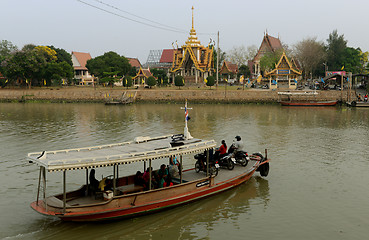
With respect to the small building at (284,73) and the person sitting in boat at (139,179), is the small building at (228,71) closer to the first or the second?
the small building at (284,73)

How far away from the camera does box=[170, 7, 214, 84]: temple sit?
68.2 metres

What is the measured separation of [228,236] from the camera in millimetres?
10617

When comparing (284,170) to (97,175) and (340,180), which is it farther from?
(97,175)

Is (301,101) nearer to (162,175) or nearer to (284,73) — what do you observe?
(284,73)

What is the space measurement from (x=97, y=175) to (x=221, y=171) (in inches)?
212

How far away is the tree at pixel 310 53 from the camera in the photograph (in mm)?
69438

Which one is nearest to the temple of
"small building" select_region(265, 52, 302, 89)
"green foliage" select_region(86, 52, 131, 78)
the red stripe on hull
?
"green foliage" select_region(86, 52, 131, 78)

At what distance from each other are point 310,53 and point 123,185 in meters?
64.0

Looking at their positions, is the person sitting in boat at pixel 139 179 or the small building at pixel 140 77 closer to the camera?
the person sitting in boat at pixel 139 179

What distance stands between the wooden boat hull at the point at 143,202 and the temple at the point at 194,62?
A: 55.7 m

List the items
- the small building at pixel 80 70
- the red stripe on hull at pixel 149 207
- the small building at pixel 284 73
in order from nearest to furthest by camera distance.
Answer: the red stripe on hull at pixel 149 207 → the small building at pixel 284 73 → the small building at pixel 80 70

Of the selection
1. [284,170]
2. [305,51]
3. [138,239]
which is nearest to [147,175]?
[138,239]

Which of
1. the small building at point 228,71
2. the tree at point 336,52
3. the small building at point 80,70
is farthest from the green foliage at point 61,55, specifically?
the tree at point 336,52

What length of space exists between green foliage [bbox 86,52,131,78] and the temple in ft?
31.4
